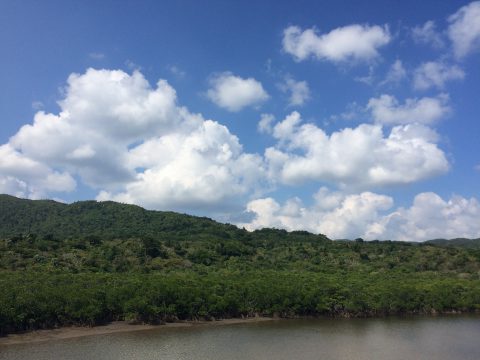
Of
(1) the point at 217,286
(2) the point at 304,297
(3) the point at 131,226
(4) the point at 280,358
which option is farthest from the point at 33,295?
(3) the point at 131,226

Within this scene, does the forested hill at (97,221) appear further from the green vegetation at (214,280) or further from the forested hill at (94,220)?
the green vegetation at (214,280)

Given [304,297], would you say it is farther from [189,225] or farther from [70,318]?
[189,225]

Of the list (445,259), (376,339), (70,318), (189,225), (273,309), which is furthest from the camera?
(189,225)

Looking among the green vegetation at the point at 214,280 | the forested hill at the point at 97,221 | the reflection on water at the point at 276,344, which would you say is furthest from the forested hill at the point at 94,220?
the reflection on water at the point at 276,344

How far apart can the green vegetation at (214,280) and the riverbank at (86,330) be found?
3.25ft

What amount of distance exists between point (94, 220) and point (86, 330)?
371ft

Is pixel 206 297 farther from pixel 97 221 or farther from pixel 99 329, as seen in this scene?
pixel 97 221

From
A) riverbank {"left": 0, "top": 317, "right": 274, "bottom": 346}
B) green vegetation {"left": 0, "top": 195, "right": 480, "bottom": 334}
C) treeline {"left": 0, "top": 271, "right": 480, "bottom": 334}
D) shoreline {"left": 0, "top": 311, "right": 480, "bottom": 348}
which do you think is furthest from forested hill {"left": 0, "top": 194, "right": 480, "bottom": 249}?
riverbank {"left": 0, "top": 317, "right": 274, "bottom": 346}

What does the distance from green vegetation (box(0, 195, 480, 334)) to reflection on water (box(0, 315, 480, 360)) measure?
4700 mm

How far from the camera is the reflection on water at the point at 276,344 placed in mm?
36188

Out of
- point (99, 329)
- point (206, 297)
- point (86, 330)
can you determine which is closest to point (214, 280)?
point (206, 297)

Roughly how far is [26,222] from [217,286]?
4320 inches

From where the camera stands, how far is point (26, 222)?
477 feet

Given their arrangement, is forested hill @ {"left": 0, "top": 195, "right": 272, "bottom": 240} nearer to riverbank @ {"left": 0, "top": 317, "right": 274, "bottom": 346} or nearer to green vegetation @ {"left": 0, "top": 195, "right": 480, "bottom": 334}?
green vegetation @ {"left": 0, "top": 195, "right": 480, "bottom": 334}
